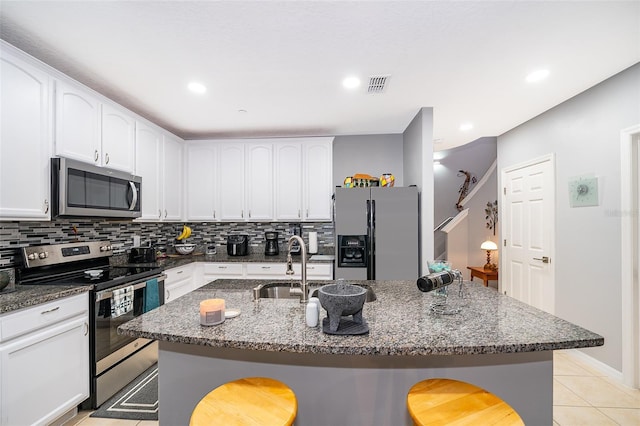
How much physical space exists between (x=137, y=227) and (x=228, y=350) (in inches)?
112

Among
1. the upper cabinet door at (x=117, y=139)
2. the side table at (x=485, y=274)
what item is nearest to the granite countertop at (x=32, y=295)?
the upper cabinet door at (x=117, y=139)

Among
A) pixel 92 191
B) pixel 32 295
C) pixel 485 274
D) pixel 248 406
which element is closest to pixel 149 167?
pixel 92 191

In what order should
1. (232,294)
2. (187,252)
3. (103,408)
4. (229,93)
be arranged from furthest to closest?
1. (187,252)
2. (229,93)
3. (103,408)
4. (232,294)

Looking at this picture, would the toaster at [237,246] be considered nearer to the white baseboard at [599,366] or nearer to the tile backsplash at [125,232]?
the tile backsplash at [125,232]

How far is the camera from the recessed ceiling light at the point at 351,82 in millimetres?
2451

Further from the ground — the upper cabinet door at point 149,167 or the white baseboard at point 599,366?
the upper cabinet door at point 149,167

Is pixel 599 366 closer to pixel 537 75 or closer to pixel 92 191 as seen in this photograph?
pixel 537 75

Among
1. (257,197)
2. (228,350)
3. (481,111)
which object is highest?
(481,111)

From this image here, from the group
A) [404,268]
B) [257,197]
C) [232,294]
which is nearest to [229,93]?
[257,197]

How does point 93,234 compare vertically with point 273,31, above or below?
below

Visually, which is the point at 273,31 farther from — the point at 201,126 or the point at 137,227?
the point at 137,227

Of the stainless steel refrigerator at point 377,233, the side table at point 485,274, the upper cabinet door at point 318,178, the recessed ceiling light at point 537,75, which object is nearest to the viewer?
the recessed ceiling light at point 537,75

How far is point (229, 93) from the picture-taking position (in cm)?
272

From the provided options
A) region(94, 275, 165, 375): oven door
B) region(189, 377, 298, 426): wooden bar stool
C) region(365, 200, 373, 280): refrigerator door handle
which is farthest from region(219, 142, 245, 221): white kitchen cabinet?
region(189, 377, 298, 426): wooden bar stool
